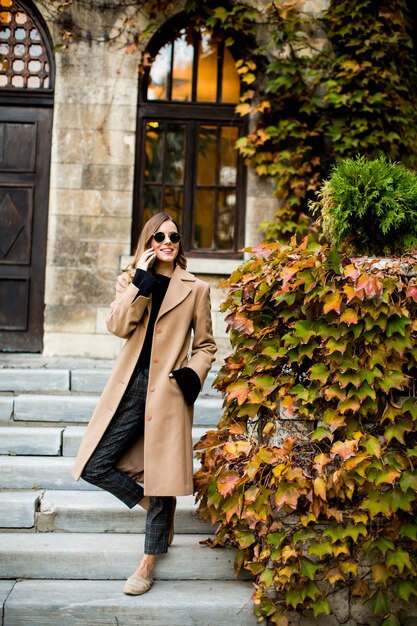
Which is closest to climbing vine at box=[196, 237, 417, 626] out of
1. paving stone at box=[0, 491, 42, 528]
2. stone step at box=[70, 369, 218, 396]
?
paving stone at box=[0, 491, 42, 528]

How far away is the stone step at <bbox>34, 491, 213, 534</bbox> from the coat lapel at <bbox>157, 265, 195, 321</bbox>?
1.27m

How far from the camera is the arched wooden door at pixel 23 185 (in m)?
6.86

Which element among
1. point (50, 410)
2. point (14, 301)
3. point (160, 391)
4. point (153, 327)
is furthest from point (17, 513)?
point (14, 301)

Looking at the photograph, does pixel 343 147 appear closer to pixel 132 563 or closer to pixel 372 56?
pixel 372 56

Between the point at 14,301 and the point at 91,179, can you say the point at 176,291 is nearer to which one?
the point at 91,179

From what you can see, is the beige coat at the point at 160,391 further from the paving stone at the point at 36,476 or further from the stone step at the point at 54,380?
the stone step at the point at 54,380

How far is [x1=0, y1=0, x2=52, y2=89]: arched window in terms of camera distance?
6.86 meters

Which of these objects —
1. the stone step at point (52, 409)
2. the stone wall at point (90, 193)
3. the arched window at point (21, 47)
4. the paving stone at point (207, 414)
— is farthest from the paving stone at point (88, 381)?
the arched window at point (21, 47)

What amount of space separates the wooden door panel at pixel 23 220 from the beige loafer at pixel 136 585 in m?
3.81

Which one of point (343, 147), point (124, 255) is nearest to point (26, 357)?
point (124, 255)

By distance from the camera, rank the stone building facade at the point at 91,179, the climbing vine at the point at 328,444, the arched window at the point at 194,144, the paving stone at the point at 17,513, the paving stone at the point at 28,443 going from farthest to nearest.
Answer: the arched window at the point at 194,144
the stone building facade at the point at 91,179
the paving stone at the point at 28,443
the paving stone at the point at 17,513
the climbing vine at the point at 328,444

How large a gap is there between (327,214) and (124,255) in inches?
127

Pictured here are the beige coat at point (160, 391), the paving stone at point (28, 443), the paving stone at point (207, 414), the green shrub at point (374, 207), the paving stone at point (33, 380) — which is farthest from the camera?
the paving stone at point (33, 380)

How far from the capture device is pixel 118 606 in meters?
3.31
